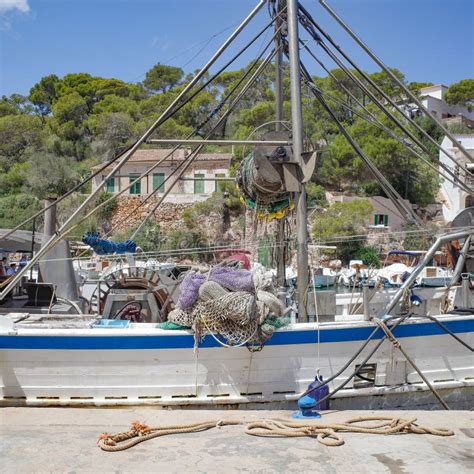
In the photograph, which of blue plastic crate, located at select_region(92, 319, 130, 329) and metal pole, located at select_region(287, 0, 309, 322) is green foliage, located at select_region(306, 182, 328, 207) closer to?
metal pole, located at select_region(287, 0, 309, 322)

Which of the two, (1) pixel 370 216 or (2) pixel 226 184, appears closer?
(1) pixel 370 216

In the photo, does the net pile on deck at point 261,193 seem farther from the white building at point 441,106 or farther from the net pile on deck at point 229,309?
the white building at point 441,106

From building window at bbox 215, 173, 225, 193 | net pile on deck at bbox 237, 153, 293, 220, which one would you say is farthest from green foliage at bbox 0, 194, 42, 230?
net pile on deck at bbox 237, 153, 293, 220

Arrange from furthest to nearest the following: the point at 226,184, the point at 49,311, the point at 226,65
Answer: the point at 226,184, the point at 226,65, the point at 49,311

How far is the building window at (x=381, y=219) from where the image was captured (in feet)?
114

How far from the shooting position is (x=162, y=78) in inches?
2485

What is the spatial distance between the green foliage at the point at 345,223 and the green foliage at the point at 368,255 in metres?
0.34

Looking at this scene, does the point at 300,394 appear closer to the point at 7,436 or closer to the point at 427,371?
the point at 427,371

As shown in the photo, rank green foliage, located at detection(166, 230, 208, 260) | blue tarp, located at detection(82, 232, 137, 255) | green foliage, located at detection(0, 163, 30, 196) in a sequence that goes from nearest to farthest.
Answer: blue tarp, located at detection(82, 232, 137, 255) → green foliage, located at detection(166, 230, 208, 260) → green foliage, located at detection(0, 163, 30, 196)

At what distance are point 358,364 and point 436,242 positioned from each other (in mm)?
1798

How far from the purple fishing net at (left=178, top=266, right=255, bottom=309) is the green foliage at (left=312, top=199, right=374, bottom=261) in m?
23.9

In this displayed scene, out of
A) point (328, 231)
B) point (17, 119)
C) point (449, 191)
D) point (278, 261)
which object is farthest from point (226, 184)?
point (278, 261)

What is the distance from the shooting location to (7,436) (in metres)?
5.16

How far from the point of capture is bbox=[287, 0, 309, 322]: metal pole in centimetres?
734
